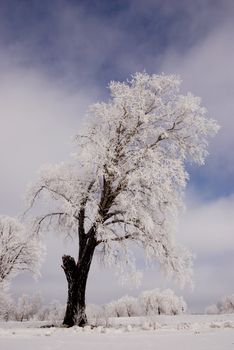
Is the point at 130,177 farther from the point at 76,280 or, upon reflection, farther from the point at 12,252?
the point at 12,252

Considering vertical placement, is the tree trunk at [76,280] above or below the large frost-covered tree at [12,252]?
below

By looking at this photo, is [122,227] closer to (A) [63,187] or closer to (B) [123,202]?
(B) [123,202]

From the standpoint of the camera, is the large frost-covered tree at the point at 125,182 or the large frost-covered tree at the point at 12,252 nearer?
the large frost-covered tree at the point at 125,182

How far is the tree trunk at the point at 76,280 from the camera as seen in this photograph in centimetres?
1538

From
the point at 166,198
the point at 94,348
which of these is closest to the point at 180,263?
the point at 166,198

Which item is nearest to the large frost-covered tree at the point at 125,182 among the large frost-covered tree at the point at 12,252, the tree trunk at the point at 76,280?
the tree trunk at the point at 76,280

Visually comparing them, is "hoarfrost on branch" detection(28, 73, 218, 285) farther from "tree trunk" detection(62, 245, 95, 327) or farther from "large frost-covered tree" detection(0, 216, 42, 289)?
"large frost-covered tree" detection(0, 216, 42, 289)

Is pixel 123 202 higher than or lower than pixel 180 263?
higher

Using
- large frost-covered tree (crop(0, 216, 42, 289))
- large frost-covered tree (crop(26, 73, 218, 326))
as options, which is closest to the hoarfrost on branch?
large frost-covered tree (crop(26, 73, 218, 326))

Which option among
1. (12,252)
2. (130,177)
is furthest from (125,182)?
(12,252)

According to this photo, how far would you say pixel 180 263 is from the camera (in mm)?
16734

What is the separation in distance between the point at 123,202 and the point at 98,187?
1668 millimetres

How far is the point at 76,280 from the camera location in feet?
52.7

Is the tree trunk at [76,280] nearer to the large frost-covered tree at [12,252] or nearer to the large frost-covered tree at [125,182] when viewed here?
the large frost-covered tree at [125,182]
